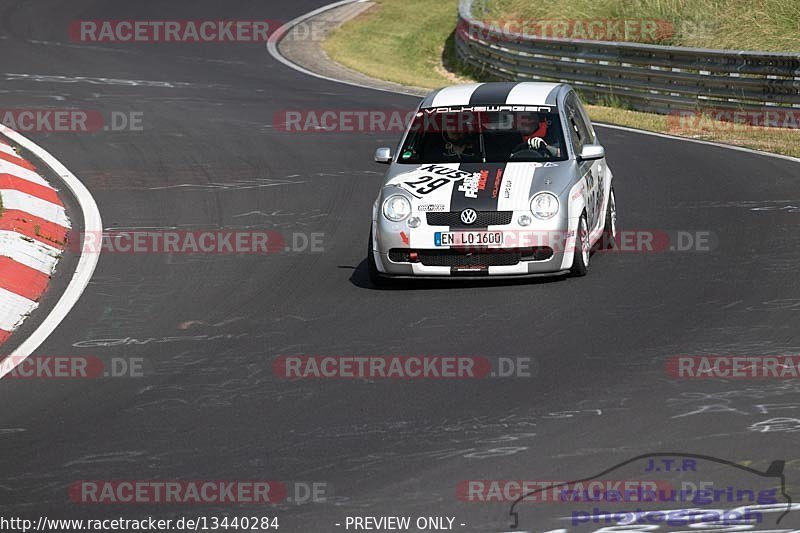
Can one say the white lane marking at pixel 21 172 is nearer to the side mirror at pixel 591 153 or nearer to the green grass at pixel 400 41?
the side mirror at pixel 591 153

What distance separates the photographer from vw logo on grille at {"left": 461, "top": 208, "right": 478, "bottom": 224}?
10.3 metres

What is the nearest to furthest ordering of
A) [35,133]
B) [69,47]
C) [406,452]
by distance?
[406,452] < [35,133] < [69,47]

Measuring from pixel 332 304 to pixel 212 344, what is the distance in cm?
128

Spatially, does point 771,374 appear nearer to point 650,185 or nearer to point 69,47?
point 650,185

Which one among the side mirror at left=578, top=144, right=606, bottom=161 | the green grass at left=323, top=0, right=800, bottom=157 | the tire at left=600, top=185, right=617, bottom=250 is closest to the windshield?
the side mirror at left=578, top=144, right=606, bottom=161

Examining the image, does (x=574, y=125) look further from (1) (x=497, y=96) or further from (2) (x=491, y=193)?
(2) (x=491, y=193)

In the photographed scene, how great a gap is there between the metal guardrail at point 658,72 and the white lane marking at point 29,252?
11930 mm

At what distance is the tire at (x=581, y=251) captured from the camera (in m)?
10.4

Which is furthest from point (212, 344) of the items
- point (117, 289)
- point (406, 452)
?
point (406, 452)

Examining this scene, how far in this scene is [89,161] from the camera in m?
16.3

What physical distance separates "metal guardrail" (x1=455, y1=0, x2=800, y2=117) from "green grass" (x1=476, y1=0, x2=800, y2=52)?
3.99m

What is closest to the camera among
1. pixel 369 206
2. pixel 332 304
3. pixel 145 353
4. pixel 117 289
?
pixel 145 353

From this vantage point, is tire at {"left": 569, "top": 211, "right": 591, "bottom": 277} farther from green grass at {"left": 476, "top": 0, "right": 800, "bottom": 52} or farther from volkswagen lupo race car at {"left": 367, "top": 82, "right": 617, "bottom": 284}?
green grass at {"left": 476, "top": 0, "right": 800, "bottom": 52}

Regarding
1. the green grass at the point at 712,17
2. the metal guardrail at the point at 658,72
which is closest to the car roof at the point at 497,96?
the metal guardrail at the point at 658,72
